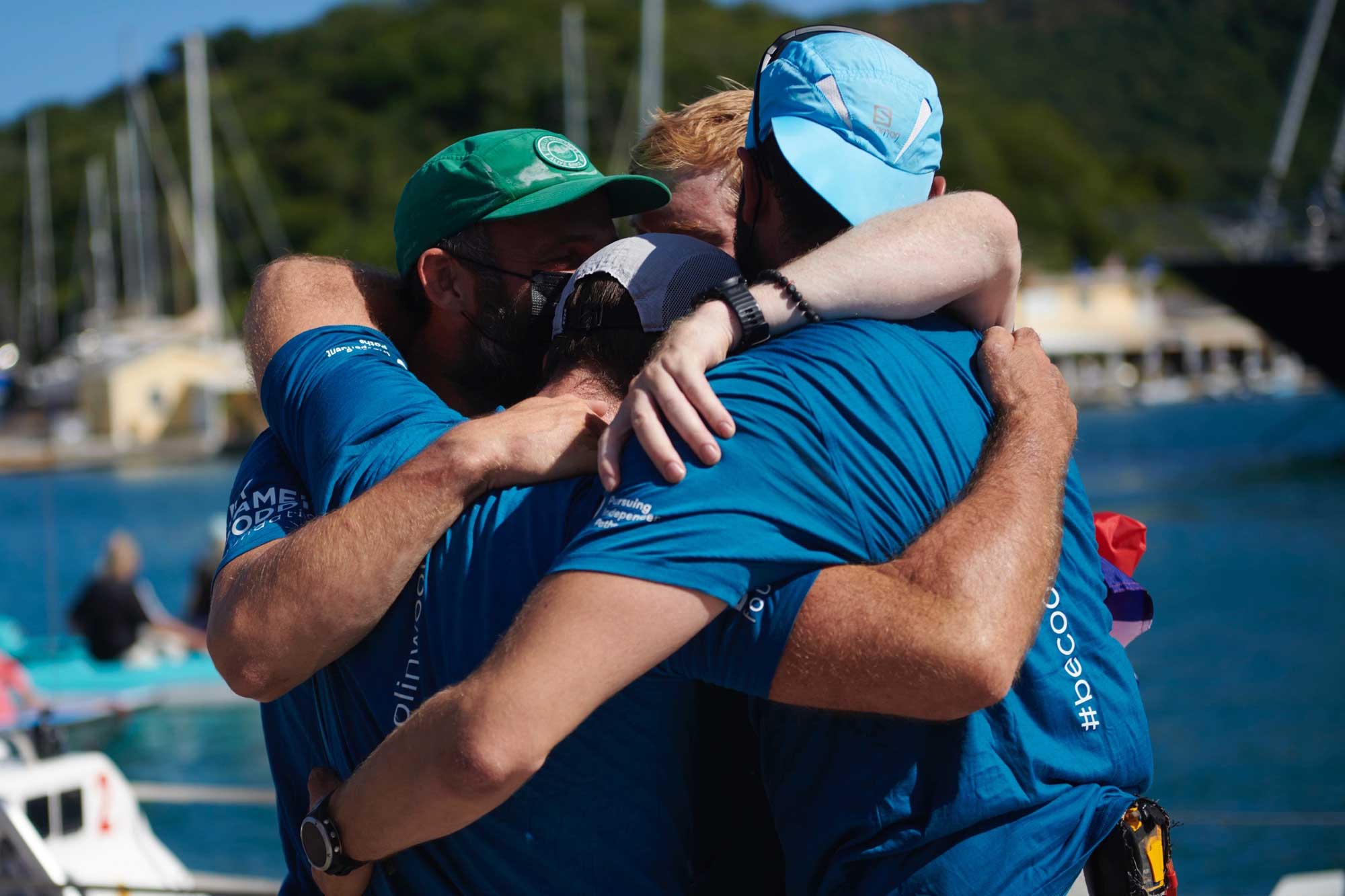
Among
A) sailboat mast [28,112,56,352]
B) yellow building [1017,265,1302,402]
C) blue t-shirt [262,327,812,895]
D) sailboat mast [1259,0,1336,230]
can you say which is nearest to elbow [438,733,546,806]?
blue t-shirt [262,327,812,895]

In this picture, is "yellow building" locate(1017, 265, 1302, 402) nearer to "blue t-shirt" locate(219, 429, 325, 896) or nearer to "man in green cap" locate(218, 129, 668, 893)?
"man in green cap" locate(218, 129, 668, 893)

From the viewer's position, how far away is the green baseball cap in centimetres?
211

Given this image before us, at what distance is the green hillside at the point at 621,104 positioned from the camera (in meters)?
79.1

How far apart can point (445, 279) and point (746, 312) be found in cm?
75

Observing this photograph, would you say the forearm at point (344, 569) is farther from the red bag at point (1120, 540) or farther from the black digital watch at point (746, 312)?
the red bag at point (1120, 540)

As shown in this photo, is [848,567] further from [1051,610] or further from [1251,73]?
[1251,73]

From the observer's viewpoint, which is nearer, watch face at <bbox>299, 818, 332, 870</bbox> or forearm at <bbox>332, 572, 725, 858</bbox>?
forearm at <bbox>332, 572, 725, 858</bbox>

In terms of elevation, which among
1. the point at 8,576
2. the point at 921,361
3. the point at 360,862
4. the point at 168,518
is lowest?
the point at 168,518

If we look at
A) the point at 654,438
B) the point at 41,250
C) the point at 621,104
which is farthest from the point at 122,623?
the point at 621,104

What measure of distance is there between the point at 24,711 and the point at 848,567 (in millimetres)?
10902

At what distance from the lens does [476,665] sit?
1651 mm

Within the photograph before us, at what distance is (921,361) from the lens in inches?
66.1

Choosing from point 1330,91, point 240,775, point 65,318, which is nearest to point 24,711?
point 240,775

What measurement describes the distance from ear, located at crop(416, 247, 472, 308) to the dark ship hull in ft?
98.5
